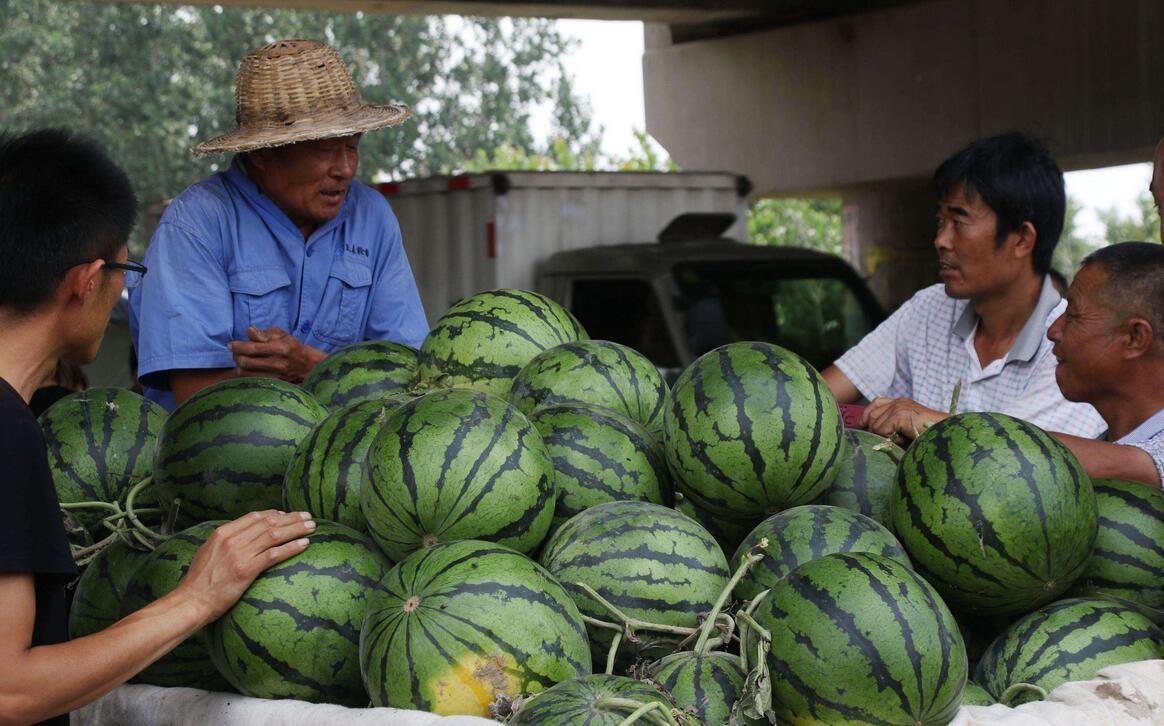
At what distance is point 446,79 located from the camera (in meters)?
23.9

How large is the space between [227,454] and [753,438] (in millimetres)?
1038

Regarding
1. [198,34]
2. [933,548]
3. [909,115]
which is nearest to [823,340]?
[909,115]

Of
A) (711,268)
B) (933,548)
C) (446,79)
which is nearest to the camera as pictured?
(933,548)

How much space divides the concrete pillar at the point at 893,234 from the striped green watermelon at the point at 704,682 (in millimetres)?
9653

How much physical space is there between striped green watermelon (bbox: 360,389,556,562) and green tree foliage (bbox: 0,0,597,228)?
59.1 ft

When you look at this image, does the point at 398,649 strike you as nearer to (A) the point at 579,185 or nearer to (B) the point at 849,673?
(B) the point at 849,673

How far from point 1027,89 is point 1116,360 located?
24.8ft

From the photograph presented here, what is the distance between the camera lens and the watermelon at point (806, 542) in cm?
219

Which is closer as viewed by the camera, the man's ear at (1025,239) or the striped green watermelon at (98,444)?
the striped green watermelon at (98,444)

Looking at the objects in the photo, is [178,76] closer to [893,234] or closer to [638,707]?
[893,234]

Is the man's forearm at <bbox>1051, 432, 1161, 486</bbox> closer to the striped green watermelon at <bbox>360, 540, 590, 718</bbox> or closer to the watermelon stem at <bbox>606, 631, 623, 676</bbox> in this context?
the watermelon stem at <bbox>606, 631, 623, 676</bbox>

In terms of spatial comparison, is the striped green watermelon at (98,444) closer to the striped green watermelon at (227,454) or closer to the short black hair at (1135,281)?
the striped green watermelon at (227,454)

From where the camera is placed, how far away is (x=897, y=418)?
2.79 meters

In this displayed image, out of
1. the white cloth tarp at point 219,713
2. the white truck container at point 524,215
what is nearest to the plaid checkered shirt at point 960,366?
the white cloth tarp at point 219,713
